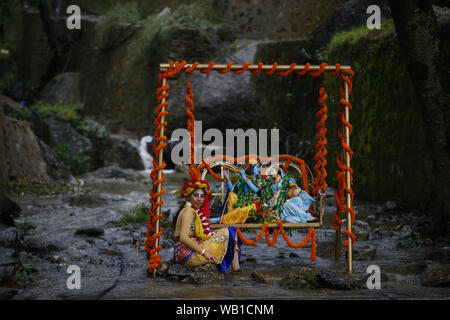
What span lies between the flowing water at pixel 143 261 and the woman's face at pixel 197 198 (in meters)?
0.71

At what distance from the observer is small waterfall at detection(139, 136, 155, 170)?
47.4ft

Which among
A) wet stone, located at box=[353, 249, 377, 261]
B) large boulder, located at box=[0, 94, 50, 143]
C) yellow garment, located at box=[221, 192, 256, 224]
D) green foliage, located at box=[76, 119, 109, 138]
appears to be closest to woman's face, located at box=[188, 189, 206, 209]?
yellow garment, located at box=[221, 192, 256, 224]

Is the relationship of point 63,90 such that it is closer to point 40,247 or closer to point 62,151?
point 62,151

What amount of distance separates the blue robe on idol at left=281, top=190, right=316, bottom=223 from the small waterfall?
31.6 feet

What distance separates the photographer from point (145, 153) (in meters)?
14.8

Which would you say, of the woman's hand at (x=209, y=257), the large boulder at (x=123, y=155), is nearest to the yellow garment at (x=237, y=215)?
the woman's hand at (x=209, y=257)

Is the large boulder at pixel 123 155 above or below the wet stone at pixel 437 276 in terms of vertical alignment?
above

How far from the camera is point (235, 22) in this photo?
52.0ft

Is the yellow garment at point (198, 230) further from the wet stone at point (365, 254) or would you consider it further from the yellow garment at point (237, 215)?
the wet stone at point (365, 254)

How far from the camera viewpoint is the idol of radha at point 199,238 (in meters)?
4.35

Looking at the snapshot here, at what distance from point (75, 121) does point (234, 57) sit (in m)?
5.03

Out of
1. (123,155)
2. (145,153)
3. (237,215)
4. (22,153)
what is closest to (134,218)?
(237,215)

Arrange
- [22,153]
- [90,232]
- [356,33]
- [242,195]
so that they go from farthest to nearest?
1. [22,153]
2. [356,33]
3. [90,232]
4. [242,195]

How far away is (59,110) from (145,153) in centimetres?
378
